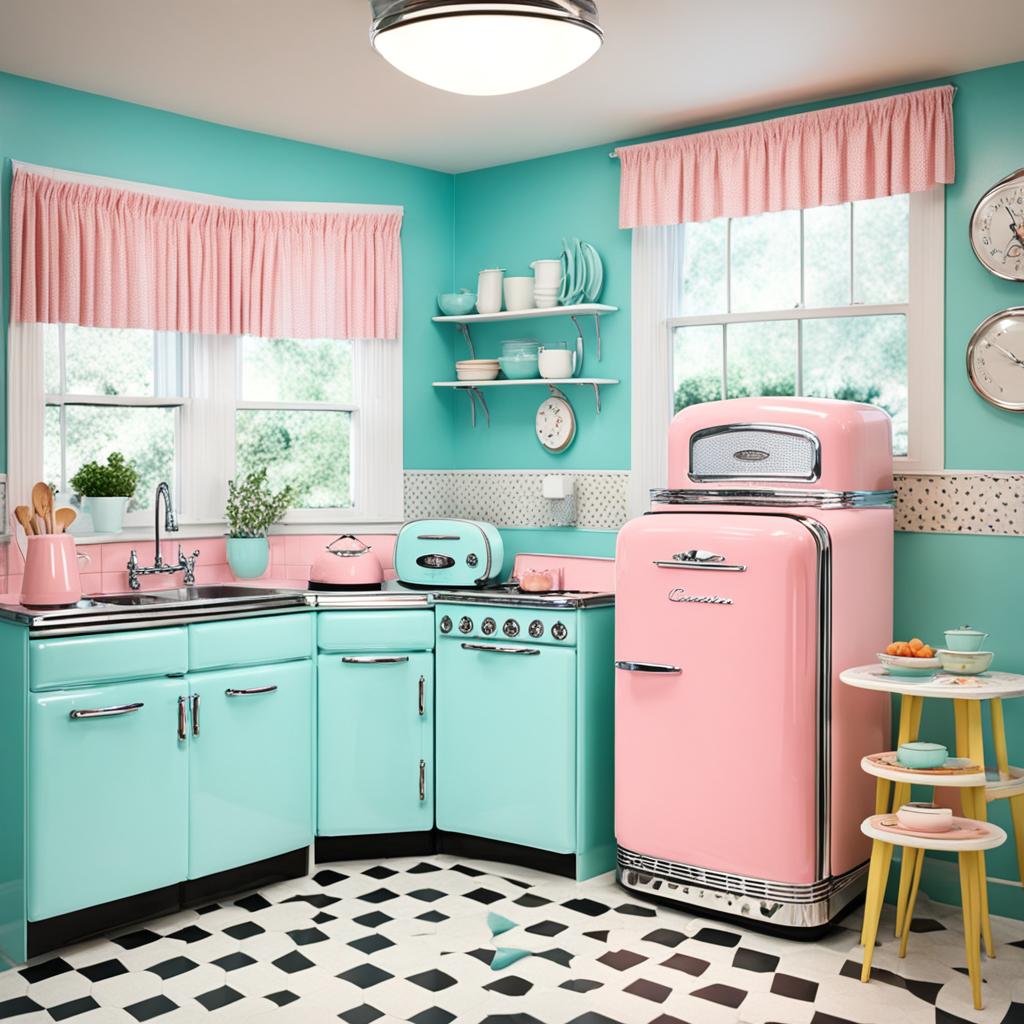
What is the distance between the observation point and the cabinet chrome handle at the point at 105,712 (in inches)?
130

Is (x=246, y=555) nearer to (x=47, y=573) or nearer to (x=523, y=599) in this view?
(x=47, y=573)

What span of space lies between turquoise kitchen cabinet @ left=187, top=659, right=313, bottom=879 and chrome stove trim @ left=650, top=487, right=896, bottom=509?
4.51 feet

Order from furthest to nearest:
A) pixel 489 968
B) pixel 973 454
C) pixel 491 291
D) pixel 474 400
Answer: pixel 474 400
pixel 491 291
pixel 973 454
pixel 489 968

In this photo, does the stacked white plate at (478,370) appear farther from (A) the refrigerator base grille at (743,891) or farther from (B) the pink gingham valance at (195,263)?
(A) the refrigerator base grille at (743,891)

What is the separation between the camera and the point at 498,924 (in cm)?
347

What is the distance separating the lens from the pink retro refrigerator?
333 centimetres

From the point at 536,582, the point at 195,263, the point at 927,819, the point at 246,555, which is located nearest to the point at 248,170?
the point at 195,263

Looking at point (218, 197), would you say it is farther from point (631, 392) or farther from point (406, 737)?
point (406, 737)

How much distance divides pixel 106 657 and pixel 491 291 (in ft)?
7.37

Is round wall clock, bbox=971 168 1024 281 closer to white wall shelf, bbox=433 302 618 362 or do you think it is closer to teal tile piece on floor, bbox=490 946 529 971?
white wall shelf, bbox=433 302 618 362

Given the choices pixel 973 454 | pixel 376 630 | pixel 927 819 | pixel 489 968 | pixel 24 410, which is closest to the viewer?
pixel 927 819

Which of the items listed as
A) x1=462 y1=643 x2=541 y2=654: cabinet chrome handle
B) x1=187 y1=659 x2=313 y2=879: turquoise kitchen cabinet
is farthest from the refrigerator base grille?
x1=187 y1=659 x2=313 y2=879: turquoise kitchen cabinet

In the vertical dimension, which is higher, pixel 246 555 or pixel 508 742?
pixel 246 555

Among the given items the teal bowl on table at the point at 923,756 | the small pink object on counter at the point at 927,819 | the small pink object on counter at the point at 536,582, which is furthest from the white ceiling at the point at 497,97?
the small pink object on counter at the point at 927,819
